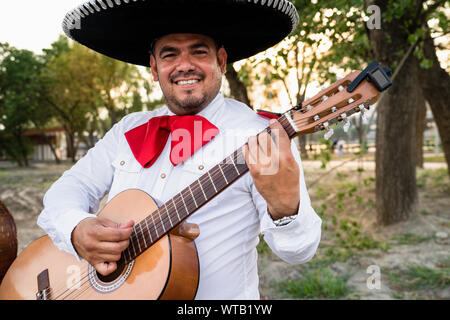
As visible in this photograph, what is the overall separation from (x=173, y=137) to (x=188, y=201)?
1.47 ft

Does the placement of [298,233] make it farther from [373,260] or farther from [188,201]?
[373,260]

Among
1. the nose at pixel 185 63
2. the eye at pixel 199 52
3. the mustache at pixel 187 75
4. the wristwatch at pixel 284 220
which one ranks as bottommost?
the wristwatch at pixel 284 220

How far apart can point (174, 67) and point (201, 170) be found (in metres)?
0.59

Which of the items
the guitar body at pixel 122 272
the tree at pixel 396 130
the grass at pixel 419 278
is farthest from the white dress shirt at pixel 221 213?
the tree at pixel 396 130

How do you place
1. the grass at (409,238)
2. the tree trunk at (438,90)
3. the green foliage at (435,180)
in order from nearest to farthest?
the grass at (409,238) → the tree trunk at (438,90) → the green foliage at (435,180)

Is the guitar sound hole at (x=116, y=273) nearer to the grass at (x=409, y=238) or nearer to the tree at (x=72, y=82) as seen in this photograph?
the grass at (x=409, y=238)

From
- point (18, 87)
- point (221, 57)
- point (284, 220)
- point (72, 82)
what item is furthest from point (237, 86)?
point (18, 87)

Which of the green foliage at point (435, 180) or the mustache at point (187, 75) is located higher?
the mustache at point (187, 75)

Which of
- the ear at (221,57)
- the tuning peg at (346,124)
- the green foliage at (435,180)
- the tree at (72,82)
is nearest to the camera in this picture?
the tuning peg at (346,124)

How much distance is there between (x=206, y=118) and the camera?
207 cm

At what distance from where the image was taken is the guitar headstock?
1.57 m

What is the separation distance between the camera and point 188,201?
176cm

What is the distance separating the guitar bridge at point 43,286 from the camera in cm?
206

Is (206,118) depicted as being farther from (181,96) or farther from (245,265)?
(245,265)
